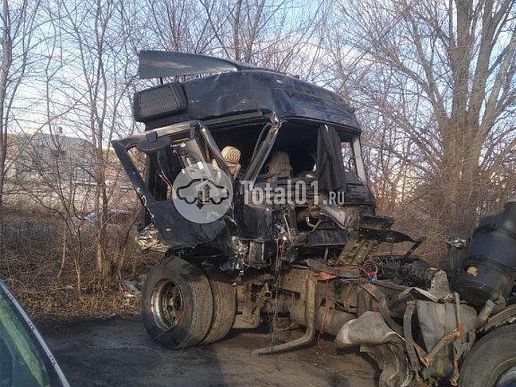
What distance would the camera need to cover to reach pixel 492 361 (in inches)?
151

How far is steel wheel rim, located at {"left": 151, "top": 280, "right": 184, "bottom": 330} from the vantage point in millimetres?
6410

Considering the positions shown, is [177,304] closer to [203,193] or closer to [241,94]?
[203,193]

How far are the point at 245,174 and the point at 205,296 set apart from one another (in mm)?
1492

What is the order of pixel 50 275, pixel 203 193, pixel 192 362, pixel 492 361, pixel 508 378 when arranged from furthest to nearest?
pixel 50 275 < pixel 192 362 < pixel 203 193 < pixel 492 361 < pixel 508 378

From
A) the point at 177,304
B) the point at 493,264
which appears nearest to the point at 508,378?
the point at 493,264

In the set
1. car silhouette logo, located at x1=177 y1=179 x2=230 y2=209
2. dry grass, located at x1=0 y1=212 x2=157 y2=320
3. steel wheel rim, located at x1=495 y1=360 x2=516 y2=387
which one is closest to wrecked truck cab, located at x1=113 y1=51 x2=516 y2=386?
car silhouette logo, located at x1=177 y1=179 x2=230 y2=209

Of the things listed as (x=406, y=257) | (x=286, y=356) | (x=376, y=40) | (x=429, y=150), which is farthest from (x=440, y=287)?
(x=376, y=40)

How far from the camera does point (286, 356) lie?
5902 mm

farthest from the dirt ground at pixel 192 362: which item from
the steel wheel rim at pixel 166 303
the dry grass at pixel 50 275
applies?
the dry grass at pixel 50 275

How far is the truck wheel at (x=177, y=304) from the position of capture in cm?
592

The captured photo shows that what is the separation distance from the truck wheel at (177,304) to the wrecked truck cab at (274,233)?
1cm

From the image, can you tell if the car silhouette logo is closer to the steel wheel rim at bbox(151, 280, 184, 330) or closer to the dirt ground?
the steel wheel rim at bbox(151, 280, 184, 330)

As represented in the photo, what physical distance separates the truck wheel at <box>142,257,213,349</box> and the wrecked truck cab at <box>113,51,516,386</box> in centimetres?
1

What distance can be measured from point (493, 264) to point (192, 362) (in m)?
3.16
